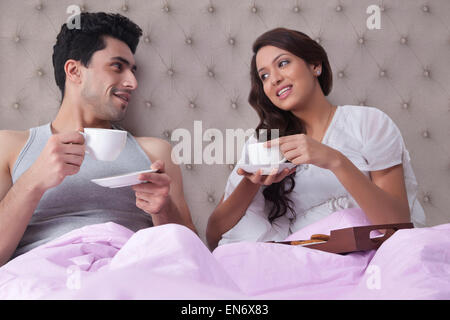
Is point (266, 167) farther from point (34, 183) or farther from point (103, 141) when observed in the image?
point (34, 183)

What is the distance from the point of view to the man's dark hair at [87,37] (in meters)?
1.30

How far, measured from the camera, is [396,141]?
3.97ft

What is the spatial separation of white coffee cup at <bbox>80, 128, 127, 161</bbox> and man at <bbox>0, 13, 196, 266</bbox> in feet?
0.07

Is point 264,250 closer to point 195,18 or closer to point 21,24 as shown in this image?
point 195,18

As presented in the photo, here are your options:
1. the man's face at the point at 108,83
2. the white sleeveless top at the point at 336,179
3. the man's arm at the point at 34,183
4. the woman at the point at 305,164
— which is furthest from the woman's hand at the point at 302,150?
the man's face at the point at 108,83

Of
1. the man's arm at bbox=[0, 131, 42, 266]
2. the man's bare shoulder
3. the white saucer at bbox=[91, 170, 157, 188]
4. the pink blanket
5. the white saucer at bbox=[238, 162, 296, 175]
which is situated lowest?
the pink blanket

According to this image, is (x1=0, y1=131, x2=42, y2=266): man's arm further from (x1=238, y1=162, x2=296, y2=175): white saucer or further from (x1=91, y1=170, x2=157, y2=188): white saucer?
(x1=238, y1=162, x2=296, y2=175): white saucer

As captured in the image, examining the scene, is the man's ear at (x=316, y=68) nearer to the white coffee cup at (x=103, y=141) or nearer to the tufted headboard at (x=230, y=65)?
the tufted headboard at (x=230, y=65)

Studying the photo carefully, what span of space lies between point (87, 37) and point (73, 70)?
11 centimetres

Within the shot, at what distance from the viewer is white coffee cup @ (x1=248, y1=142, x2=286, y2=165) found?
94 cm

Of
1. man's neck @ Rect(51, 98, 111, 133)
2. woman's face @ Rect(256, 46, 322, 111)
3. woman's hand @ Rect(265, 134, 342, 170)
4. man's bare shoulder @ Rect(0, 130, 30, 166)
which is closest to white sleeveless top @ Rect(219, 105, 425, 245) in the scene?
woman's face @ Rect(256, 46, 322, 111)

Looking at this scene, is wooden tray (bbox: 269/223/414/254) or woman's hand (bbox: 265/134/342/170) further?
woman's hand (bbox: 265/134/342/170)
